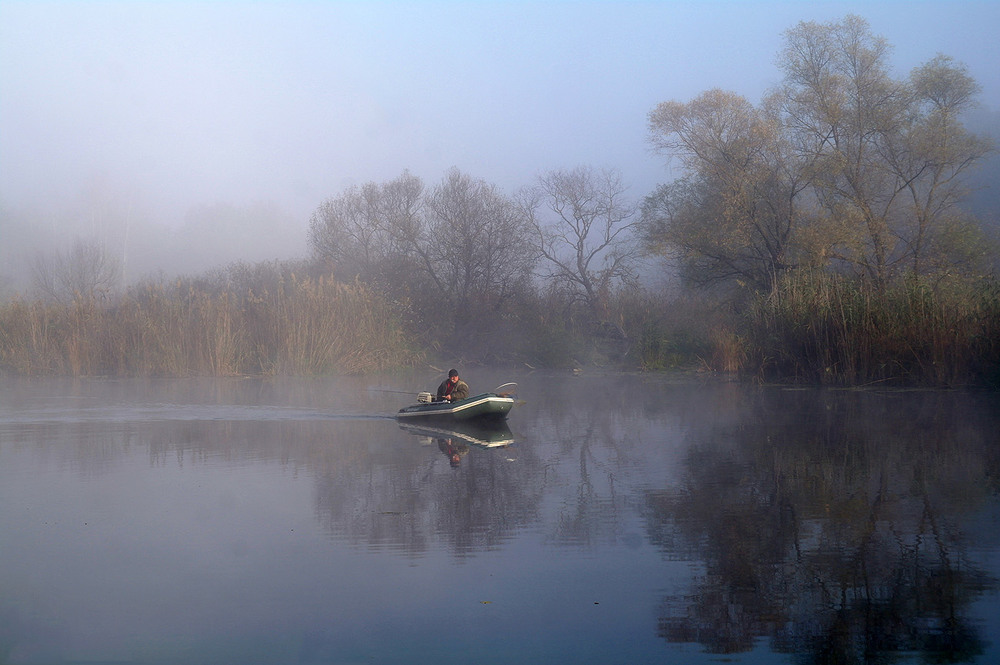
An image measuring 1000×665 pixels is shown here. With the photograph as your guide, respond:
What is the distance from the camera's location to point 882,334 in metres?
18.0

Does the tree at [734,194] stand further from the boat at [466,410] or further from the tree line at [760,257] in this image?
the boat at [466,410]

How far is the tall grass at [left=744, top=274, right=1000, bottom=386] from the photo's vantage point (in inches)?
666

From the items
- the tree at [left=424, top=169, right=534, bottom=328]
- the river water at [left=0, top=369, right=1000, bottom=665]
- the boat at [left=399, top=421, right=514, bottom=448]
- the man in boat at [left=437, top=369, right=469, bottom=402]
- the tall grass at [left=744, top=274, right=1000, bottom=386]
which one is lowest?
the river water at [left=0, top=369, right=1000, bottom=665]

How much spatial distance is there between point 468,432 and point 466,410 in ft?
1.51

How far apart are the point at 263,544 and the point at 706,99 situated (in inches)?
984

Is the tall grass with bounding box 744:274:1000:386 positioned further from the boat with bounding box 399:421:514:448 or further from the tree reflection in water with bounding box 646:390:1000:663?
the boat with bounding box 399:421:514:448

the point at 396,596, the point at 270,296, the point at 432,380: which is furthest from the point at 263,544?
the point at 270,296

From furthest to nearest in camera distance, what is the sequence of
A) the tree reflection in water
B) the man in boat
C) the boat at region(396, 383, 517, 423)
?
the man in boat
the boat at region(396, 383, 517, 423)
the tree reflection in water


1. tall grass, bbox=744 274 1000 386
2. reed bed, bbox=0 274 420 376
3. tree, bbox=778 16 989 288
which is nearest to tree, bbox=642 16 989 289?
tree, bbox=778 16 989 288

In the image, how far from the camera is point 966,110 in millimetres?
27906

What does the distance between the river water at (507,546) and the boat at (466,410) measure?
2.30 feet

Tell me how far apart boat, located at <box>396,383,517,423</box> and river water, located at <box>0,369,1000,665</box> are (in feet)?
2.30

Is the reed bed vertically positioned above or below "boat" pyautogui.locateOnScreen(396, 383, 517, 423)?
above

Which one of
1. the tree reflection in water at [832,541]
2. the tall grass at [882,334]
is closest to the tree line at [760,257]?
the tall grass at [882,334]
